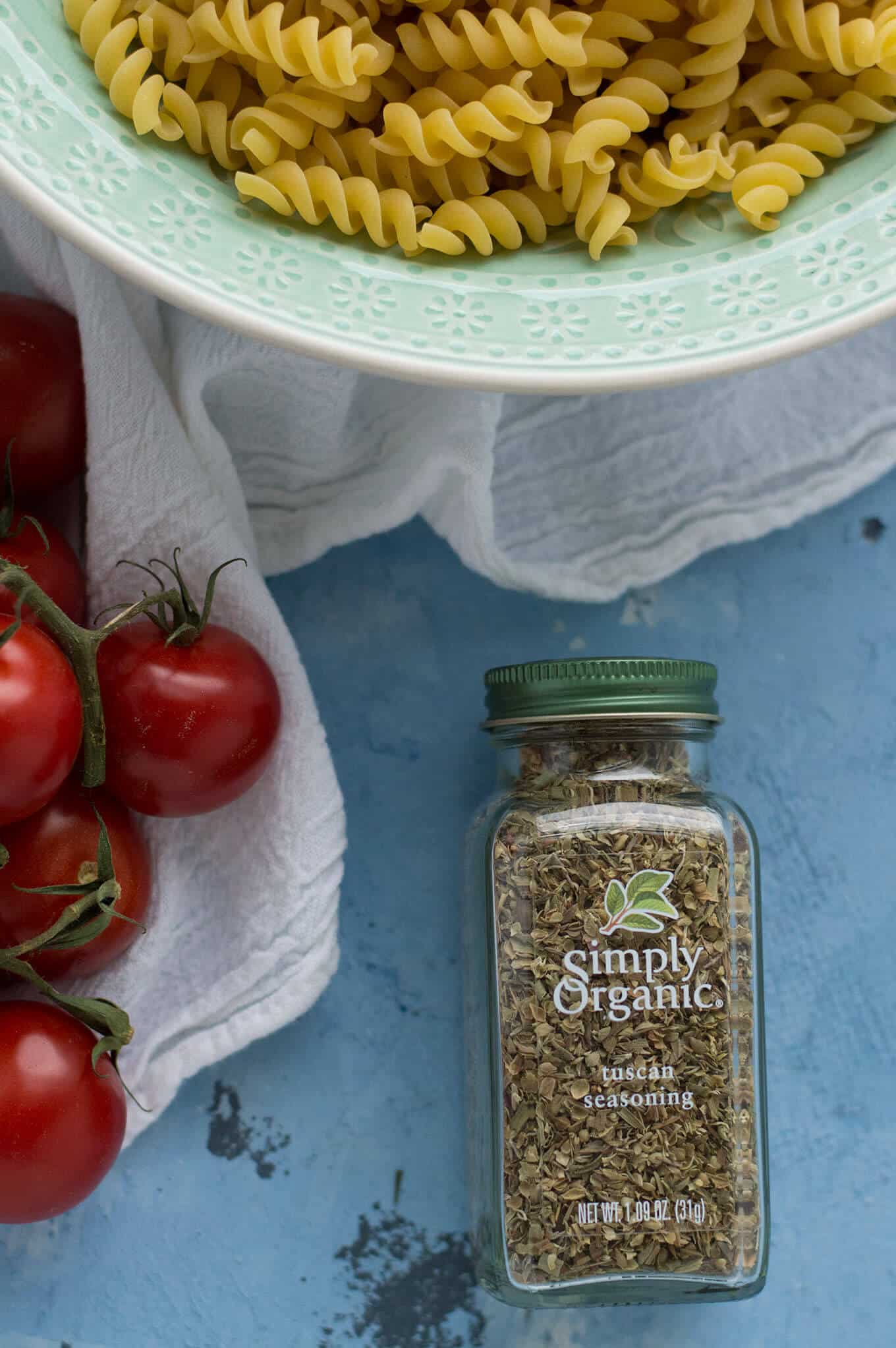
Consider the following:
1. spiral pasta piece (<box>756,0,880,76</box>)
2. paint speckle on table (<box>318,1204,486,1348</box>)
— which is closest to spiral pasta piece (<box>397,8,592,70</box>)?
spiral pasta piece (<box>756,0,880,76</box>)

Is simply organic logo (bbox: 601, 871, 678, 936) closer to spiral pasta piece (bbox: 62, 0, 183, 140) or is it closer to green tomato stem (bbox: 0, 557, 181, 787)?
green tomato stem (bbox: 0, 557, 181, 787)

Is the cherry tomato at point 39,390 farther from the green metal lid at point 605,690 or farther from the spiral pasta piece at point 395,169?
the green metal lid at point 605,690

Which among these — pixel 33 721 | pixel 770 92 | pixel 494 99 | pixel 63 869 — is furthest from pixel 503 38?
pixel 63 869

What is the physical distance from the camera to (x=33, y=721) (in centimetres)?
74

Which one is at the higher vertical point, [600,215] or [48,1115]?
[600,215]

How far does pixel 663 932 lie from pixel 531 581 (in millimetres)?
273

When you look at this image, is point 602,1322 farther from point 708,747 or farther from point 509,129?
point 509,129

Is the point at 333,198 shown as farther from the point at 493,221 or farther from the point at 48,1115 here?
the point at 48,1115

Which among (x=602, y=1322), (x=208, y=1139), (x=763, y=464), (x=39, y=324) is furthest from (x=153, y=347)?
(x=602, y=1322)

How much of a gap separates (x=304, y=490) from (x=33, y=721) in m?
0.29

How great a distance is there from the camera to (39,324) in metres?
0.83

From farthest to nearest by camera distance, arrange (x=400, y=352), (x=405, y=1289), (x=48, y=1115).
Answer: (x=405, y=1289) < (x=48, y=1115) < (x=400, y=352)

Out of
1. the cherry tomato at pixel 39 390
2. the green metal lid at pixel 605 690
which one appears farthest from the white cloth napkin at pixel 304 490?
the green metal lid at pixel 605 690

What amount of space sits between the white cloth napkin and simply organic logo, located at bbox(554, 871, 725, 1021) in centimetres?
18
